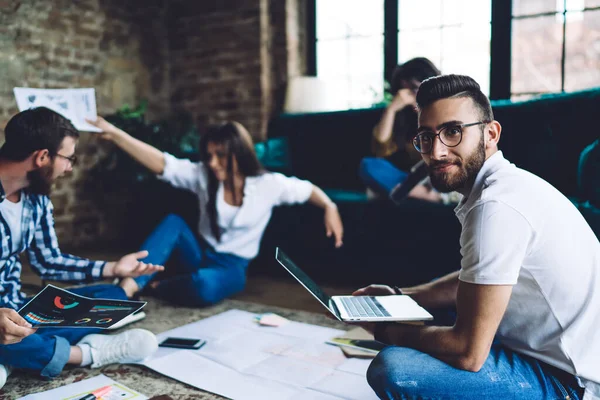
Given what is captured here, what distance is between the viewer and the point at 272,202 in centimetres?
256

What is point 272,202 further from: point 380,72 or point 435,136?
point 380,72

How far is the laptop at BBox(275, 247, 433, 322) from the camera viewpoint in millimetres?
1240

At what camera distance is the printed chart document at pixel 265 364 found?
1.55 metres

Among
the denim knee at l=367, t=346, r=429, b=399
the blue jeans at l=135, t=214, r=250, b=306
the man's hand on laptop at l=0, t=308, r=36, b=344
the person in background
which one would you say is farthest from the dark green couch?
the man's hand on laptop at l=0, t=308, r=36, b=344

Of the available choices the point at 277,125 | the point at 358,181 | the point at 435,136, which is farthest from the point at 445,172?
the point at 277,125

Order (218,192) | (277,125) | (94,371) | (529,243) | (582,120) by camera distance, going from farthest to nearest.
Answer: (277,125), (582,120), (218,192), (94,371), (529,243)

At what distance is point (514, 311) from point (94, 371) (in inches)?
52.6

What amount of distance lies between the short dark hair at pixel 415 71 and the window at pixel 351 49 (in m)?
1.38

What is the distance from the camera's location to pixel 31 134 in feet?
5.57

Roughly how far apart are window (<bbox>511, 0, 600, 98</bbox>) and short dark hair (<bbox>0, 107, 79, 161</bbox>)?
3.08 m

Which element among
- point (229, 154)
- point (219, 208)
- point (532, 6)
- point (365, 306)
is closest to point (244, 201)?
point (219, 208)

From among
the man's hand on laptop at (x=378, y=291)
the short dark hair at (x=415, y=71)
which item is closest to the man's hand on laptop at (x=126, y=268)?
the man's hand on laptop at (x=378, y=291)

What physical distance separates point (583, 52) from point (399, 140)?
1497 mm

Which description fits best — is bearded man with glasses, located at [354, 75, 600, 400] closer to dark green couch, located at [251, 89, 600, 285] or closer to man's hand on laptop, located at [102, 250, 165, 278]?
man's hand on laptop, located at [102, 250, 165, 278]
